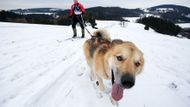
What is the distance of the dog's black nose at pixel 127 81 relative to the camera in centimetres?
194

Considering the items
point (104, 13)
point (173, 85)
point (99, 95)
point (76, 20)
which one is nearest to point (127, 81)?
point (99, 95)

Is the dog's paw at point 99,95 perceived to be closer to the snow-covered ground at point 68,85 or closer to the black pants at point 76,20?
the snow-covered ground at point 68,85

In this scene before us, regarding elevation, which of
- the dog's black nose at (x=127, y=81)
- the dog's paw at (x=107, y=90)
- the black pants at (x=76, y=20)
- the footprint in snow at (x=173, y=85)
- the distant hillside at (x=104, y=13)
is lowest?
the footprint in snow at (x=173, y=85)

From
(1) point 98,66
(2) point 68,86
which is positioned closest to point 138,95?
(1) point 98,66

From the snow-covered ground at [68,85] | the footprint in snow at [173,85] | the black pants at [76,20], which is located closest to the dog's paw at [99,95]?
the snow-covered ground at [68,85]

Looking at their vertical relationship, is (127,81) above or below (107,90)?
above

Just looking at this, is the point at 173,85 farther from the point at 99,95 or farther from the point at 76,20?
the point at 76,20

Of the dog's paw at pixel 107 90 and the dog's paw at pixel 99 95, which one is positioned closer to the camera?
the dog's paw at pixel 99 95

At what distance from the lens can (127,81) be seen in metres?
1.93

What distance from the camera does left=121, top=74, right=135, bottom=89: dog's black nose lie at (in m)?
1.94

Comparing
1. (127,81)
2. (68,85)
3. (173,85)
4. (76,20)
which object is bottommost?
(173,85)

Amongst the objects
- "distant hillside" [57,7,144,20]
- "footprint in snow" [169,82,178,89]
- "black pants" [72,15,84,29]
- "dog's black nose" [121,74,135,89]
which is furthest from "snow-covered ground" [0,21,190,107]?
"distant hillside" [57,7,144,20]

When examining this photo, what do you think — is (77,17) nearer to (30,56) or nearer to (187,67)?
(30,56)

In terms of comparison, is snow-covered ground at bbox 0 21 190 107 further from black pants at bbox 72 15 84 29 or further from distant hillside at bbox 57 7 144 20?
distant hillside at bbox 57 7 144 20
